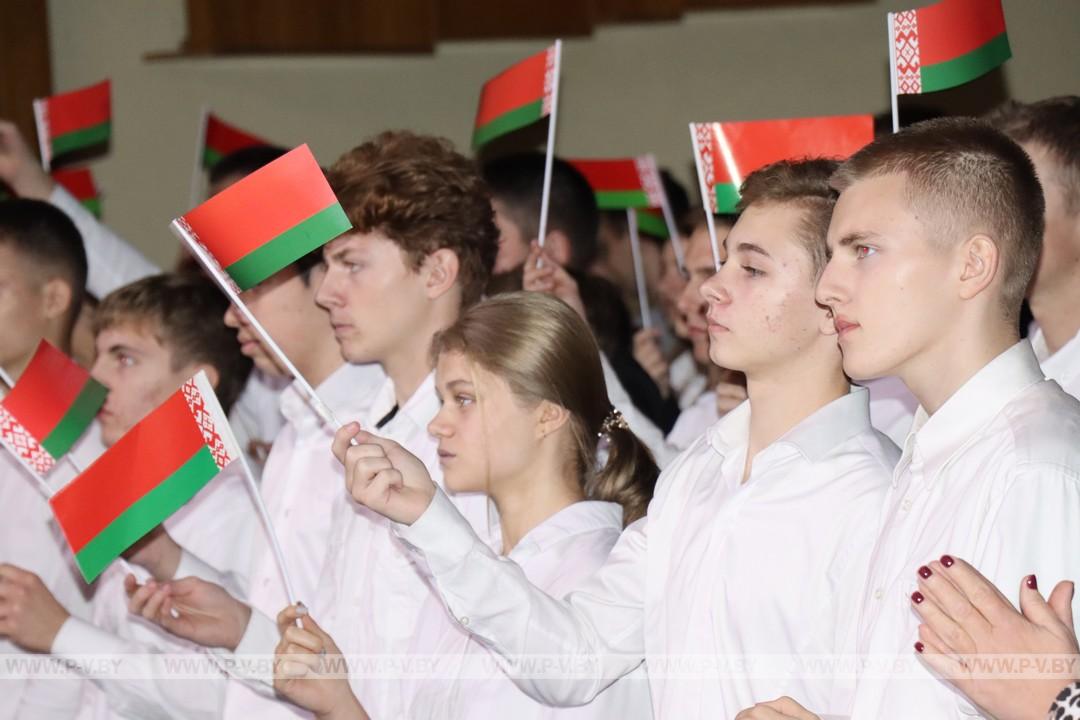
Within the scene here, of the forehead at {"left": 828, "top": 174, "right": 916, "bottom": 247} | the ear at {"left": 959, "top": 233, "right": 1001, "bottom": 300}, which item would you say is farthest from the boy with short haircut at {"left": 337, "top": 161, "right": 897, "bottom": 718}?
the ear at {"left": 959, "top": 233, "right": 1001, "bottom": 300}

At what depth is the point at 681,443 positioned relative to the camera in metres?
4.00

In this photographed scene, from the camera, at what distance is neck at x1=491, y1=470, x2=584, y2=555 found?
2584 millimetres

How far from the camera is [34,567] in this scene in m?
3.51

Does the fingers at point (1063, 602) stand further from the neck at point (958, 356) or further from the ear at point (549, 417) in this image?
the ear at point (549, 417)

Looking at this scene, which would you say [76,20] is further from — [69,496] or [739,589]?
[739,589]

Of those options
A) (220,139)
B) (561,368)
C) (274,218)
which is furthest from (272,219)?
(220,139)

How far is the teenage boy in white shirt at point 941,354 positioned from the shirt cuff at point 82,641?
1.72 m

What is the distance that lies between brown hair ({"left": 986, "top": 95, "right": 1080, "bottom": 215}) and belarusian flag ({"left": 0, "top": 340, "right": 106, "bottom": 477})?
215cm

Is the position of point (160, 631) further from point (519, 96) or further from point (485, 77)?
point (485, 77)

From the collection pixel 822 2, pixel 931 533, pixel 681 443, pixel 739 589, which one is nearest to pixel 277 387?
pixel 681 443

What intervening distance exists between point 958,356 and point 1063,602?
41 centimetres

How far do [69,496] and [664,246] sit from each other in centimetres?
348

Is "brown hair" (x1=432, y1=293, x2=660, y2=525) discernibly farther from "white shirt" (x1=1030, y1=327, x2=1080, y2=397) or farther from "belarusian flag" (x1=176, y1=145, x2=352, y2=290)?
"white shirt" (x1=1030, y1=327, x2=1080, y2=397)

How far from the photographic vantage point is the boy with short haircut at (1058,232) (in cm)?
274
